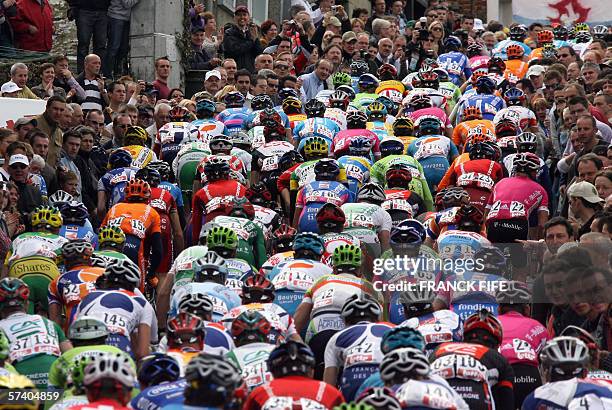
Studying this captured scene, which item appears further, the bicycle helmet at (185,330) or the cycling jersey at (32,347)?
the cycling jersey at (32,347)

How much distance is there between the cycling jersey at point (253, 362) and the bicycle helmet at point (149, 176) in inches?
307

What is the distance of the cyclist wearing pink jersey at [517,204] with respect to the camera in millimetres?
19547

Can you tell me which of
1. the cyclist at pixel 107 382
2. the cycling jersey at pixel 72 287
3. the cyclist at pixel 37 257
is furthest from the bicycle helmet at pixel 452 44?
the cyclist at pixel 107 382

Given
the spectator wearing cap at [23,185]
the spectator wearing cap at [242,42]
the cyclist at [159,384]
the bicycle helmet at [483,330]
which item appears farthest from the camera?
the spectator wearing cap at [242,42]

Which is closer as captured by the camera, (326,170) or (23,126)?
(326,170)

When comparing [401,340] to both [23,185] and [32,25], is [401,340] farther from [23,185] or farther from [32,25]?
[32,25]

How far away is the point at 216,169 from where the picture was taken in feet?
70.6

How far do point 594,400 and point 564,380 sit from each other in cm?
38

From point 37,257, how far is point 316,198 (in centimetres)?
416

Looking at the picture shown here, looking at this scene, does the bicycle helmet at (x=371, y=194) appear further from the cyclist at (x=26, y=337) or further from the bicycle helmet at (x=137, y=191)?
the cyclist at (x=26, y=337)

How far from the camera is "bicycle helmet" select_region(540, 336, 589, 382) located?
12.8 m

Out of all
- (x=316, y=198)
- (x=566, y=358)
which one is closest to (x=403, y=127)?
(x=316, y=198)

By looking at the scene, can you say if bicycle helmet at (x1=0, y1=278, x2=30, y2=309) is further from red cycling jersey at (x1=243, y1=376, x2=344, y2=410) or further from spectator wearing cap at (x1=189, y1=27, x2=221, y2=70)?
spectator wearing cap at (x1=189, y1=27, x2=221, y2=70)

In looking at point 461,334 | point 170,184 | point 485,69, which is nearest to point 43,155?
point 170,184
